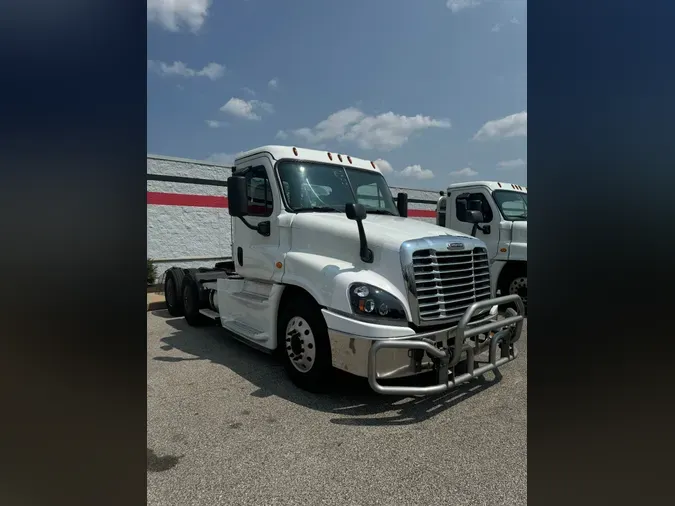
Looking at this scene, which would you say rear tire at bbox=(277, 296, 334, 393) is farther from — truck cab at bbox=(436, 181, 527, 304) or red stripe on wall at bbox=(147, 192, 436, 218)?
red stripe on wall at bbox=(147, 192, 436, 218)

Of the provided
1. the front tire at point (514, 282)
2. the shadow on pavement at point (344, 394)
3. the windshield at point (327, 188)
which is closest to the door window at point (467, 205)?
the front tire at point (514, 282)

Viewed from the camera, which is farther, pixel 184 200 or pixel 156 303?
pixel 184 200

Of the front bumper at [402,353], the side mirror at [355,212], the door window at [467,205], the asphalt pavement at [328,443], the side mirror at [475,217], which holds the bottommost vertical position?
the asphalt pavement at [328,443]

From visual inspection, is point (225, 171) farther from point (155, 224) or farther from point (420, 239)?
point (420, 239)

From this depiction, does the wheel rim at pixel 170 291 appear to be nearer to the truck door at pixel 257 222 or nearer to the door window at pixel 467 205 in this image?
the truck door at pixel 257 222

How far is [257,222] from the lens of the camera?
16.2 ft

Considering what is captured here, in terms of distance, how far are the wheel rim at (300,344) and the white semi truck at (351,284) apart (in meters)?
0.01

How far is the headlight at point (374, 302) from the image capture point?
346cm

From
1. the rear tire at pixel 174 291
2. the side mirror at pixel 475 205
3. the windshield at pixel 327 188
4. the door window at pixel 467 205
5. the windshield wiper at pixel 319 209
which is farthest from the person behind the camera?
Answer: the side mirror at pixel 475 205

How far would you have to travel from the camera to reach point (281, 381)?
4.18 meters

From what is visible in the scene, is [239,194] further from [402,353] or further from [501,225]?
[501,225]

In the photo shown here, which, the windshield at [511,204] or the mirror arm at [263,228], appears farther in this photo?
the windshield at [511,204]

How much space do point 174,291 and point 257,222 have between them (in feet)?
11.8

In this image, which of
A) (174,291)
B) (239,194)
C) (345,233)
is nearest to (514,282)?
(345,233)
